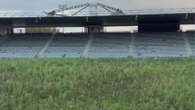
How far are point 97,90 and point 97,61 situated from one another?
7723mm

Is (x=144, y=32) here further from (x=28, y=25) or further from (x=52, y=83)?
(x=52, y=83)

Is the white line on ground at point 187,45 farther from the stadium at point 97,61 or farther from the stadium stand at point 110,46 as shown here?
the stadium stand at point 110,46

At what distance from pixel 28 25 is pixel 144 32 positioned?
9059 millimetres

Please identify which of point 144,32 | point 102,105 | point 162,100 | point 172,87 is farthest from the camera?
point 144,32

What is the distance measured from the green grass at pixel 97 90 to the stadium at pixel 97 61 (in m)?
0.02

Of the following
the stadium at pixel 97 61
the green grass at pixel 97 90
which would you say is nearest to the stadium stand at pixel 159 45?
the stadium at pixel 97 61

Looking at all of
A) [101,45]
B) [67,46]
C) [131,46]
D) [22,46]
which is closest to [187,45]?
[131,46]

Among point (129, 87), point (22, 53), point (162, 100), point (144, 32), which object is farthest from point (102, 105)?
point (144, 32)

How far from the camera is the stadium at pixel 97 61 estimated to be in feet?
25.0

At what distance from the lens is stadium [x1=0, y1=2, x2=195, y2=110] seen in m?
7.61

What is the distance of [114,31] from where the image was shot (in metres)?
28.1

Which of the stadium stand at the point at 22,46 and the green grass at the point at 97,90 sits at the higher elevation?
the green grass at the point at 97,90

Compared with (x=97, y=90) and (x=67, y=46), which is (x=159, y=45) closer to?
(x=67, y=46)

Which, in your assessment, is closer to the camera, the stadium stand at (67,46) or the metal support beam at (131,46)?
the metal support beam at (131,46)
